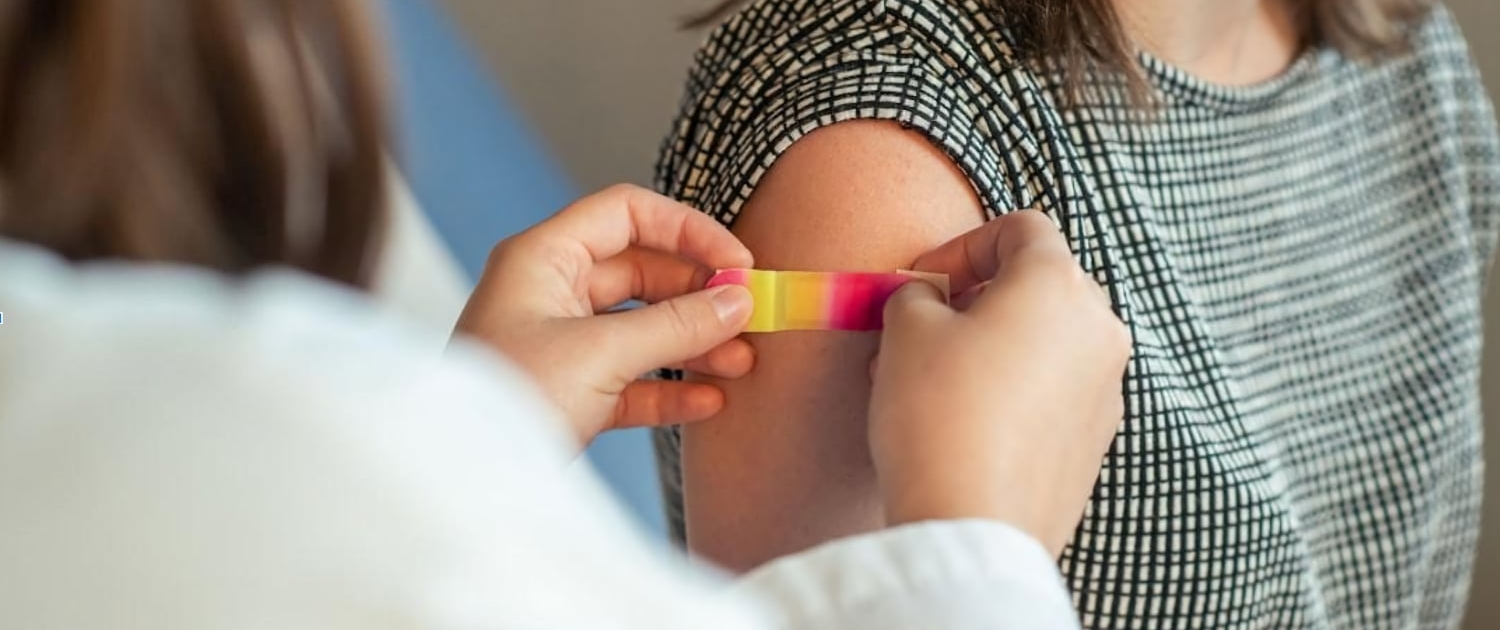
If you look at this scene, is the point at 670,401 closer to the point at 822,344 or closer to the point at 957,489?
the point at 822,344

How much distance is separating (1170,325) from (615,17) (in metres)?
0.73

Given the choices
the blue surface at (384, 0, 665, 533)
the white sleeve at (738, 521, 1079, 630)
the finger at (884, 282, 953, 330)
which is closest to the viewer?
the white sleeve at (738, 521, 1079, 630)

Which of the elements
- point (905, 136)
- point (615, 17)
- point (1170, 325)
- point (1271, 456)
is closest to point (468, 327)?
point (905, 136)

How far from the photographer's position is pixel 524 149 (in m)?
1.31

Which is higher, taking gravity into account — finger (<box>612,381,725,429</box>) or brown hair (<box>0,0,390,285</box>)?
brown hair (<box>0,0,390,285</box>)

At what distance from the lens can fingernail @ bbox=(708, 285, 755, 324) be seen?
0.62 metres

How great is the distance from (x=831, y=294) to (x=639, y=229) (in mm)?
127

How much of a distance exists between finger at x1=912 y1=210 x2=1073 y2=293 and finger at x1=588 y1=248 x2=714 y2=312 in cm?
14

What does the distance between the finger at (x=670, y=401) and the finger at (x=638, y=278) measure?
6 centimetres

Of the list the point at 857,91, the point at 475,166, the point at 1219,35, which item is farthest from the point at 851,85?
the point at 475,166

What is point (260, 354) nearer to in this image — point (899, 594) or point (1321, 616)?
point (899, 594)

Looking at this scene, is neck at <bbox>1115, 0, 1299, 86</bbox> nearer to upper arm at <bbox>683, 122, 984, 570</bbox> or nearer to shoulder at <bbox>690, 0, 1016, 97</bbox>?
shoulder at <bbox>690, 0, 1016, 97</bbox>

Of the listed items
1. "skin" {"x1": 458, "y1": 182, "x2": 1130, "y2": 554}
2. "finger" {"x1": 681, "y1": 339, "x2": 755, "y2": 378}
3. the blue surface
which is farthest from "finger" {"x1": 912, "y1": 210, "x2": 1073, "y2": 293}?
the blue surface

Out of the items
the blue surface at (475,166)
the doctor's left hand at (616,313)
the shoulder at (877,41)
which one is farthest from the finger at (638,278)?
the blue surface at (475,166)
